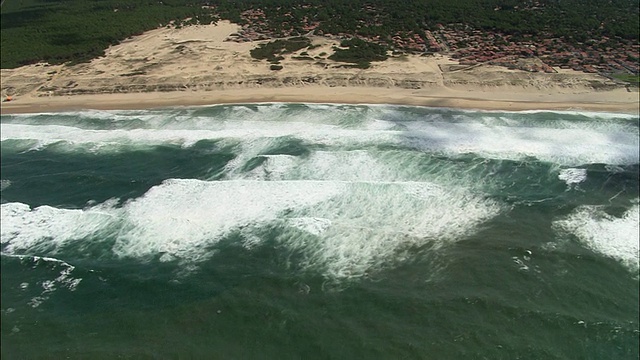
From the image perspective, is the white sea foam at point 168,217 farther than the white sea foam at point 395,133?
No

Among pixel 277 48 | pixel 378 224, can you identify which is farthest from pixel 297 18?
pixel 378 224

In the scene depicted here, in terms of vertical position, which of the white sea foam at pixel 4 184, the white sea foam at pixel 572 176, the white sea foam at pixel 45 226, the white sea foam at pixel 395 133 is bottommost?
the white sea foam at pixel 45 226

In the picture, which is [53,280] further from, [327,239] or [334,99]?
[334,99]

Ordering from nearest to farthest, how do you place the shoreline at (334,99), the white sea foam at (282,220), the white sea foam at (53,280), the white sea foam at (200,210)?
the white sea foam at (53,280) → the white sea foam at (282,220) → the white sea foam at (200,210) → the shoreline at (334,99)

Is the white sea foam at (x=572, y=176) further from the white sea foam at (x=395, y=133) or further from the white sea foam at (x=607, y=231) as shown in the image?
the white sea foam at (x=607, y=231)

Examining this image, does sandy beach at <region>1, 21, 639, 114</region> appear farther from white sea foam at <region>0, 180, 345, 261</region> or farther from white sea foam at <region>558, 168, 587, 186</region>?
white sea foam at <region>0, 180, 345, 261</region>

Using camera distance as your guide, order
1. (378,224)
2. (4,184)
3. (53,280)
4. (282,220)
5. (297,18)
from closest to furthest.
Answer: (53,280), (378,224), (282,220), (4,184), (297,18)

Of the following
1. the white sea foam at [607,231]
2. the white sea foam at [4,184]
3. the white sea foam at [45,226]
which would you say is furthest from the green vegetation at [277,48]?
the white sea foam at [607,231]
